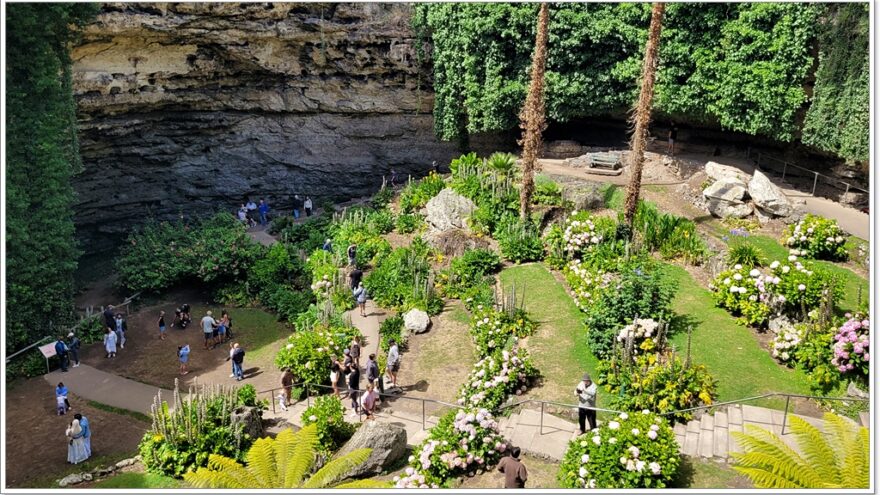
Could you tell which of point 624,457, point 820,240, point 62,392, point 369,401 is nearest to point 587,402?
point 624,457

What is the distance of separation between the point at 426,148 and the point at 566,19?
425 inches

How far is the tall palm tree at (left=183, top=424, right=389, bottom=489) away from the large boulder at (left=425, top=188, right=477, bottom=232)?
1346 cm

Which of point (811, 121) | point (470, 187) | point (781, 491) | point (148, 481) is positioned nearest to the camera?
point (781, 491)

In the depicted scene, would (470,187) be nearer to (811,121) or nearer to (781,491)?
(811,121)

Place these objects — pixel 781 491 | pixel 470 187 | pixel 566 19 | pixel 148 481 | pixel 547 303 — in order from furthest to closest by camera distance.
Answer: pixel 566 19
pixel 470 187
pixel 547 303
pixel 148 481
pixel 781 491

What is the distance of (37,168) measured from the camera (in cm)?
2225

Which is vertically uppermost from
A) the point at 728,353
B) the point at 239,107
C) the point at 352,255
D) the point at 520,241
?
the point at 239,107

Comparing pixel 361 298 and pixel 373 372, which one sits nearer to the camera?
pixel 373 372

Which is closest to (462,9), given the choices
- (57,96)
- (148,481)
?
(57,96)

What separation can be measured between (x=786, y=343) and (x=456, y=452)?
8121 millimetres

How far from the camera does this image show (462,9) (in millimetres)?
30297

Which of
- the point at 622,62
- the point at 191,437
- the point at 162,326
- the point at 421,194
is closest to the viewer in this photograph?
the point at 191,437

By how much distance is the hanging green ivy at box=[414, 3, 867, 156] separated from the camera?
972 inches

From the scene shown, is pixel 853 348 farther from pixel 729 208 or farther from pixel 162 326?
pixel 162 326
